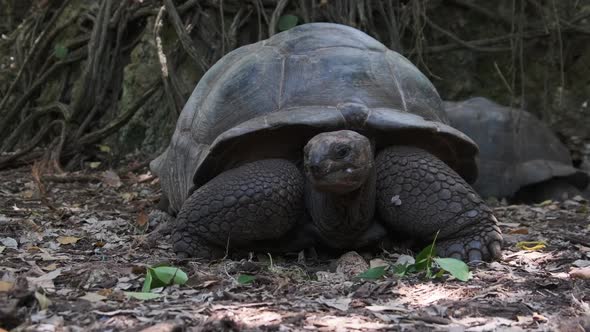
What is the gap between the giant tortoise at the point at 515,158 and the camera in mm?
5227

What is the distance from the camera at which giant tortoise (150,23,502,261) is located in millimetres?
3090

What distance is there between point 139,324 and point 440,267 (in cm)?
124

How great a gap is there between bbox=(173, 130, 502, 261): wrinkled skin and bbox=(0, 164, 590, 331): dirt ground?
0.34 feet

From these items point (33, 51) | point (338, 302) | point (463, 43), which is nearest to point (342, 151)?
point (338, 302)

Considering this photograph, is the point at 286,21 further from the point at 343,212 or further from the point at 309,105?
the point at 343,212

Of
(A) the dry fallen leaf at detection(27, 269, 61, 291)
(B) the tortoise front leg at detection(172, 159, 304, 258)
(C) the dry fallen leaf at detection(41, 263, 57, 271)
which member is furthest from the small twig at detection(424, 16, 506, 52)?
(A) the dry fallen leaf at detection(27, 269, 61, 291)

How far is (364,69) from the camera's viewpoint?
3.45 meters

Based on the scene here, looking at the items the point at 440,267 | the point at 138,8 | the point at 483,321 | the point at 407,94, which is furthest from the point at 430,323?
the point at 138,8

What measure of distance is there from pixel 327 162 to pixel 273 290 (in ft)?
1.71

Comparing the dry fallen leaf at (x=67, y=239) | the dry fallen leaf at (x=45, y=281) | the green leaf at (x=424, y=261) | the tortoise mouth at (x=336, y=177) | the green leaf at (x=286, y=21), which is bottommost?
the dry fallen leaf at (x=67, y=239)

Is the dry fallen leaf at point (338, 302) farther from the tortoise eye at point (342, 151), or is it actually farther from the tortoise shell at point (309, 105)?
the tortoise shell at point (309, 105)

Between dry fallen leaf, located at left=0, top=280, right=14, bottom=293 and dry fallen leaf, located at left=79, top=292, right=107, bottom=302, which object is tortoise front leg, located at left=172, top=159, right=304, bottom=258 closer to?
dry fallen leaf, located at left=79, top=292, right=107, bottom=302

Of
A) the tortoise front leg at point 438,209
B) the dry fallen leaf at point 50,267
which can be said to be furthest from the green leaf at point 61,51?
the tortoise front leg at point 438,209

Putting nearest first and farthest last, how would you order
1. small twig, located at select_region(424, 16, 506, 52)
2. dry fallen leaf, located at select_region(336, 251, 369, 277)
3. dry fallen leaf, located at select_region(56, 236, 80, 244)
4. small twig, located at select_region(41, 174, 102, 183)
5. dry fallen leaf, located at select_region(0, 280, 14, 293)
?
dry fallen leaf, located at select_region(0, 280, 14, 293), dry fallen leaf, located at select_region(336, 251, 369, 277), dry fallen leaf, located at select_region(56, 236, 80, 244), small twig, located at select_region(41, 174, 102, 183), small twig, located at select_region(424, 16, 506, 52)
